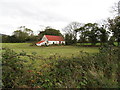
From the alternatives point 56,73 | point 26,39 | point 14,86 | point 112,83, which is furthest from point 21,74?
point 26,39

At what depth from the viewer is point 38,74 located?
9.32ft

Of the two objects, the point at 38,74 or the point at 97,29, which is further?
the point at 97,29

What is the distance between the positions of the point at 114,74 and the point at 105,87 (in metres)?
0.70

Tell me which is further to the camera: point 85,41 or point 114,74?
point 85,41

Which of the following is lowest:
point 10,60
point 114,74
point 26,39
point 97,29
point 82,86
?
point 82,86

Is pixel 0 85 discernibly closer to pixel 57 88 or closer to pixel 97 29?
pixel 57 88

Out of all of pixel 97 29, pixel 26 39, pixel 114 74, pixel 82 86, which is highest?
pixel 97 29

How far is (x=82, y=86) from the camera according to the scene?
7.63 ft

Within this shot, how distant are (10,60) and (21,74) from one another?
51 cm

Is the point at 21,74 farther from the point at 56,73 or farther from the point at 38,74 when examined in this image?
the point at 56,73

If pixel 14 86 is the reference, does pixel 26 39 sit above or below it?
above

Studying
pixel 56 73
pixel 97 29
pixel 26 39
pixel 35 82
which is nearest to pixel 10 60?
pixel 35 82

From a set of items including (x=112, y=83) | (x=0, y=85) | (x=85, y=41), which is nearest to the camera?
(x=0, y=85)

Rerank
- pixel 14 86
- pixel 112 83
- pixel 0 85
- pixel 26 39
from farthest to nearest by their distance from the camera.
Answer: pixel 26 39 < pixel 112 83 < pixel 14 86 < pixel 0 85
